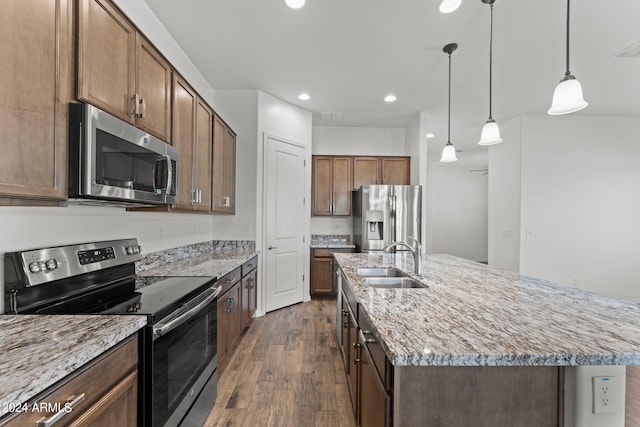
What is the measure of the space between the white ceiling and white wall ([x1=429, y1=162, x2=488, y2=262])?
461cm

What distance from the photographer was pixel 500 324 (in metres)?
1.11

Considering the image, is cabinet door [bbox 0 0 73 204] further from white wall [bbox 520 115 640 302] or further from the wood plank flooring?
white wall [bbox 520 115 640 302]

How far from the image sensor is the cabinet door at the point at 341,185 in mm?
5145

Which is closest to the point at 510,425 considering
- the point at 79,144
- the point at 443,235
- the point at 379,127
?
the point at 79,144

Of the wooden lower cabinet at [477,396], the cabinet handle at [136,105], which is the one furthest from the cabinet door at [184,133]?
the wooden lower cabinet at [477,396]

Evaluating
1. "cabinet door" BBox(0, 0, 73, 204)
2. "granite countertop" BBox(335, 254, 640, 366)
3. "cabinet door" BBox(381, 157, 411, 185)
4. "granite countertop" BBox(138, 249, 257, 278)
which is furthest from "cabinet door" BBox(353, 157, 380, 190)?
"cabinet door" BBox(0, 0, 73, 204)

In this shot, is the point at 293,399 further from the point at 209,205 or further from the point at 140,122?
the point at 140,122

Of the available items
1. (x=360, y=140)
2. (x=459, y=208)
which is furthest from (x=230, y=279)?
(x=459, y=208)

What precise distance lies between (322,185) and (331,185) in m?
0.16

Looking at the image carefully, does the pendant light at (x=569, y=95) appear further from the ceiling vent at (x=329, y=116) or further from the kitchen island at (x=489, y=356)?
the ceiling vent at (x=329, y=116)

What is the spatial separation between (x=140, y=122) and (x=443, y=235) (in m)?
8.91

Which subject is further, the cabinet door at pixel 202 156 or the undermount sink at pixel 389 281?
the cabinet door at pixel 202 156

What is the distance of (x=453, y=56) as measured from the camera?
306cm

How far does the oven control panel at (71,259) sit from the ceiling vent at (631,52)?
4.66 metres
